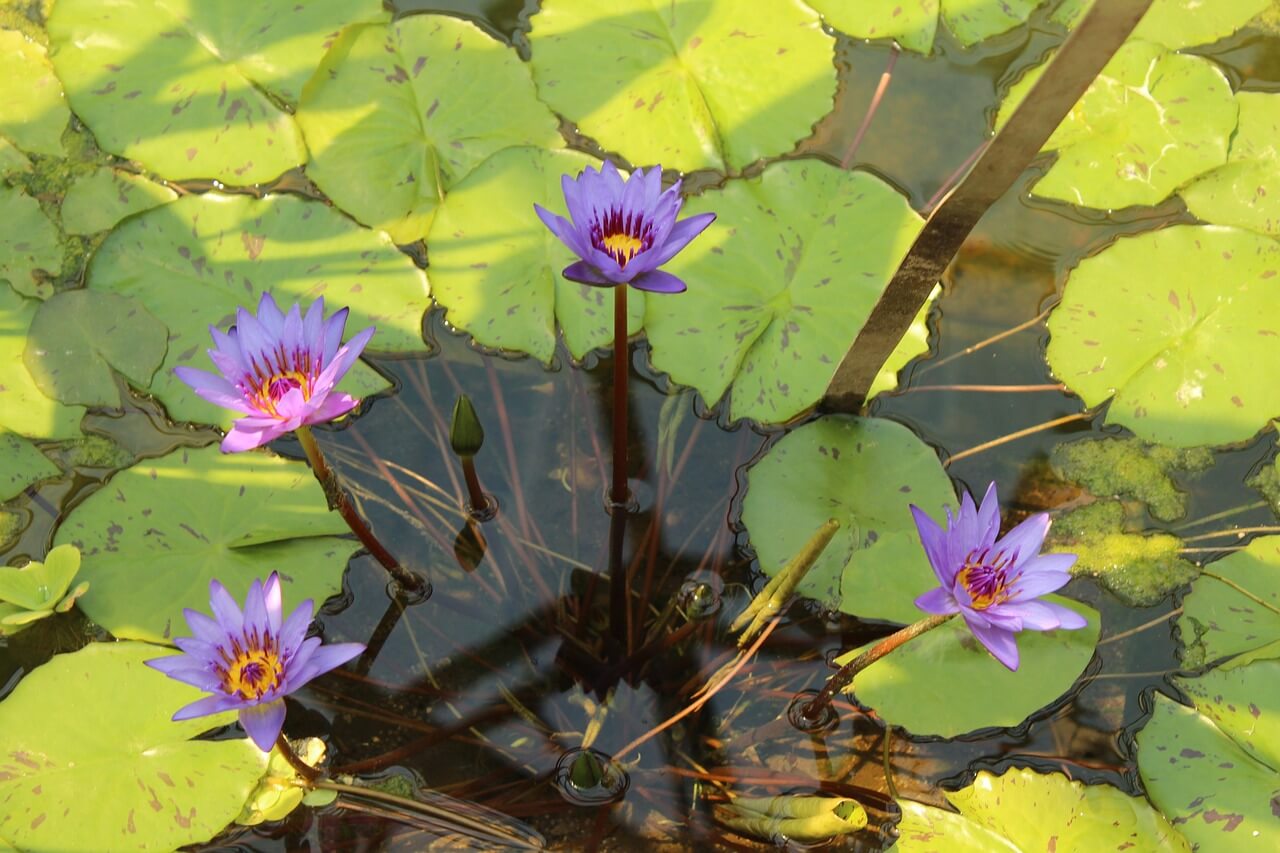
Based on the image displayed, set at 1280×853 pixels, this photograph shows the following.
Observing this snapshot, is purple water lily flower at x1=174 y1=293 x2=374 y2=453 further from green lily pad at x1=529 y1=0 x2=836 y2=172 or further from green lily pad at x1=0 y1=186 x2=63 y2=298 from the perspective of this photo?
green lily pad at x1=529 y1=0 x2=836 y2=172

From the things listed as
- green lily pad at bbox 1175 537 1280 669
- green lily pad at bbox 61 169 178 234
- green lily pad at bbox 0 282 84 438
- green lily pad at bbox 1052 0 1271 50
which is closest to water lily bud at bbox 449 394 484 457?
green lily pad at bbox 0 282 84 438

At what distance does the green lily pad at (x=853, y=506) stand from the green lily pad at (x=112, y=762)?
1.35 metres

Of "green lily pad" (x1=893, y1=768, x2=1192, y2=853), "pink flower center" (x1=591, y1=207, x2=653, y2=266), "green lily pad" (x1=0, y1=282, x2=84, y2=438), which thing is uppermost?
"pink flower center" (x1=591, y1=207, x2=653, y2=266)

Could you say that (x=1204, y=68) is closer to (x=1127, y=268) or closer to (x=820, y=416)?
(x=1127, y=268)

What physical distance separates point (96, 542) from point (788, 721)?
69.8 inches

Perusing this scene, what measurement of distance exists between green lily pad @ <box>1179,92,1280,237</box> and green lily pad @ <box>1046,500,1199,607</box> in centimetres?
105

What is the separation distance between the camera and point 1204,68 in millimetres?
3414

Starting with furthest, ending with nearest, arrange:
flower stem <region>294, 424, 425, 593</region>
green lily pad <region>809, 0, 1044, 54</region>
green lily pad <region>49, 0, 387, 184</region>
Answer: green lily pad <region>809, 0, 1044, 54</region> → green lily pad <region>49, 0, 387, 184</region> → flower stem <region>294, 424, 425, 593</region>

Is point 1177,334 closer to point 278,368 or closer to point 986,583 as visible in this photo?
point 986,583

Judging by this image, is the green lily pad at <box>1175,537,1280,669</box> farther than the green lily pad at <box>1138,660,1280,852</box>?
Yes

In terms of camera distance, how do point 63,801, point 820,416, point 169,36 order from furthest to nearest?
1. point 169,36
2. point 820,416
3. point 63,801

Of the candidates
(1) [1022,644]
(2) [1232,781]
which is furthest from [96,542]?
(2) [1232,781]

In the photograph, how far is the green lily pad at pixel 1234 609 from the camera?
103 inches

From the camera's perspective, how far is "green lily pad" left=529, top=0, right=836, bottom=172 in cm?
326
